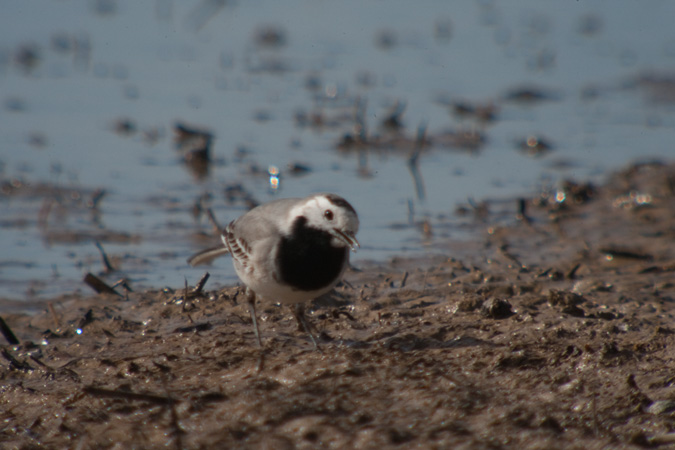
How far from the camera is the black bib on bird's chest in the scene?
17.3 ft

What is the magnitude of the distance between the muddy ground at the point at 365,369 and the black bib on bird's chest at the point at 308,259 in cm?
44

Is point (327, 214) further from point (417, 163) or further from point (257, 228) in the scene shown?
point (417, 163)

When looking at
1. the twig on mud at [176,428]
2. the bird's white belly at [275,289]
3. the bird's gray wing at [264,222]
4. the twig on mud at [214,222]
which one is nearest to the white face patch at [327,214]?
the bird's gray wing at [264,222]

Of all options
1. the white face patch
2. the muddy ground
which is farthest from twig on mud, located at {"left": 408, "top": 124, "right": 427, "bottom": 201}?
the white face patch

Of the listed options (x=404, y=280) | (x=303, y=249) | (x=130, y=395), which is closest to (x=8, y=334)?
(x=130, y=395)

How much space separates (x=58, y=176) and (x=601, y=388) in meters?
7.61

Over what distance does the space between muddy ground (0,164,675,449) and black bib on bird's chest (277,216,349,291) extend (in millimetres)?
444

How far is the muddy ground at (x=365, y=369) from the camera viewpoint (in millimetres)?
4441

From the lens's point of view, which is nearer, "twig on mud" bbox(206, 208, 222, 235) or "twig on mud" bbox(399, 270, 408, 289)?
"twig on mud" bbox(399, 270, 408, 289)

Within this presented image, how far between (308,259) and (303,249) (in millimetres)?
76

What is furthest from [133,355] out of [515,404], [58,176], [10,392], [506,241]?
[58,176]

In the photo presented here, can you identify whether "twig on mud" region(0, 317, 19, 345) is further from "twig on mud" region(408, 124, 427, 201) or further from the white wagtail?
"twig on mud" region(408, 124, 427, 201)

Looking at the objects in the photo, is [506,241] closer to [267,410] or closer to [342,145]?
[342,145]

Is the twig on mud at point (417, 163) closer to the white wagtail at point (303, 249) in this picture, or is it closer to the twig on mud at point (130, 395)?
the white wagtail at point (303, 249)
